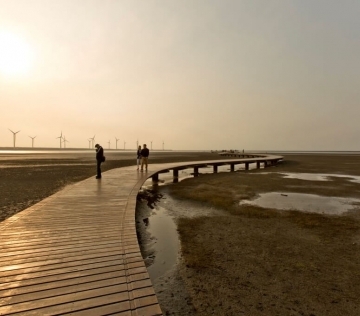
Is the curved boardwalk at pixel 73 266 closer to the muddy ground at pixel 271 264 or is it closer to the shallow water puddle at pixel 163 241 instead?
the shallow water puddle at pixel 163 241

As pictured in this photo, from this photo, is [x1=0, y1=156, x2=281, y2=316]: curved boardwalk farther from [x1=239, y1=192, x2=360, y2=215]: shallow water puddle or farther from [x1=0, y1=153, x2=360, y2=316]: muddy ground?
[x1=239, y1=192, x2=360, y2=215]: shallow water puddle

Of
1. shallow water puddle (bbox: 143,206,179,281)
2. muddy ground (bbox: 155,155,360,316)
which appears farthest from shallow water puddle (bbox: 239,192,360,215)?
shallow water puddle (bbox: 143,206,179,281)

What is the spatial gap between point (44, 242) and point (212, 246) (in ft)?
13.1

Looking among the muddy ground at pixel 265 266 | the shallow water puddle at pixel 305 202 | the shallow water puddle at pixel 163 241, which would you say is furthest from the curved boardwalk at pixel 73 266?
the shallow water puddle at pixel 305 202

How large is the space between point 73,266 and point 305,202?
1103 centimetres

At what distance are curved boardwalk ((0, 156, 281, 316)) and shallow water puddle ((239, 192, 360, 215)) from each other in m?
7.28

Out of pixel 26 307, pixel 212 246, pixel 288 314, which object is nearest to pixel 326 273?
pixel 288 314

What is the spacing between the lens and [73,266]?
3.72 meters

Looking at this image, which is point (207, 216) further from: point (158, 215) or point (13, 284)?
point (13, 284)

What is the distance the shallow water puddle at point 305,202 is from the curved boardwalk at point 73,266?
23.9ft

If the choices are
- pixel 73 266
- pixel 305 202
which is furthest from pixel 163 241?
pixel 305 202

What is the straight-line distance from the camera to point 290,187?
1573cm

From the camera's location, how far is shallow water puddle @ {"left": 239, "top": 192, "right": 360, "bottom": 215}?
10078 millimetres

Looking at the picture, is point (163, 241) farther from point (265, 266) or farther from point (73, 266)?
point (73, 266)
